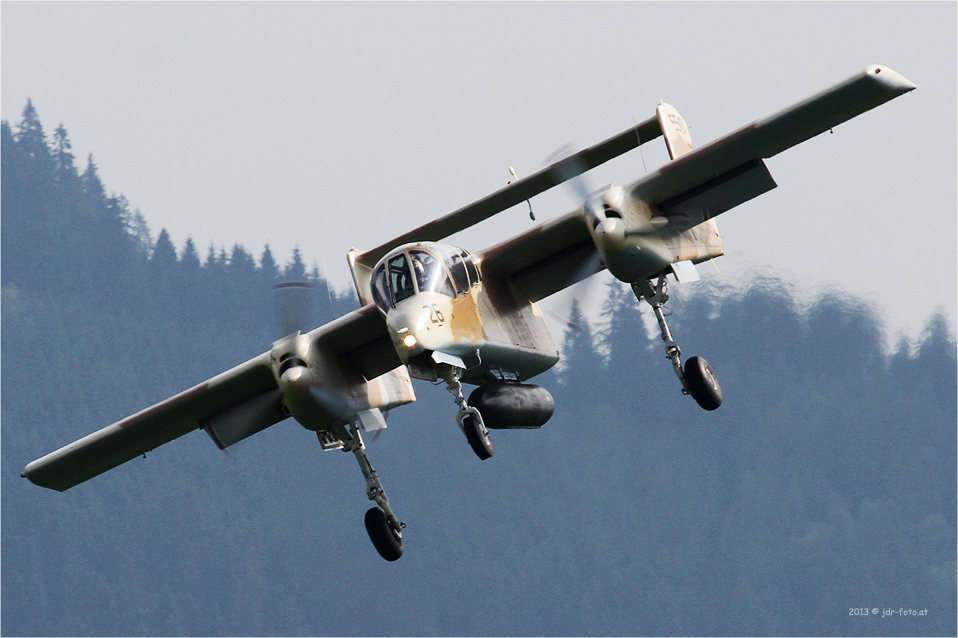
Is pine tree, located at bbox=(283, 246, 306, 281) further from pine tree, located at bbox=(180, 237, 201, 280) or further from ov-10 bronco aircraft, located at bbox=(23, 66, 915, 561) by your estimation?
ov-10 bronco aircraft, located at bbox=(23, 66, 915, 561)

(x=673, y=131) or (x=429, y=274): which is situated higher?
(x=673, y=131)

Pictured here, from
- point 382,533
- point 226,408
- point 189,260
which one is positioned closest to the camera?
point 382,533

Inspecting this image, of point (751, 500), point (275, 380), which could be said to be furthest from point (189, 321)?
point (275, 380)

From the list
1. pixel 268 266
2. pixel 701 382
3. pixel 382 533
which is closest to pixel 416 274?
pixel 701 382

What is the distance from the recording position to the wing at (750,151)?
20.9 m

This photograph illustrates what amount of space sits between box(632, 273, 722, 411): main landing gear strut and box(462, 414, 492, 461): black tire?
394 cm

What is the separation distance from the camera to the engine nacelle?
74.5 feet

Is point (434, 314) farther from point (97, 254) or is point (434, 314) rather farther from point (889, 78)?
point (97, 254)

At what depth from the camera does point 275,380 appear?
971 inches

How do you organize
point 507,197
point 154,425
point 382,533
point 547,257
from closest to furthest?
point 547,257 < point 507,197 < point 382,533 < point 154,425

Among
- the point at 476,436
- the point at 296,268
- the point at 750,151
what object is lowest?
the point at 476,436

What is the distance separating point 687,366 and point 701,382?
37cm

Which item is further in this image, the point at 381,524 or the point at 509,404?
the point at 381,524

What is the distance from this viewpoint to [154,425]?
26.0 meters
